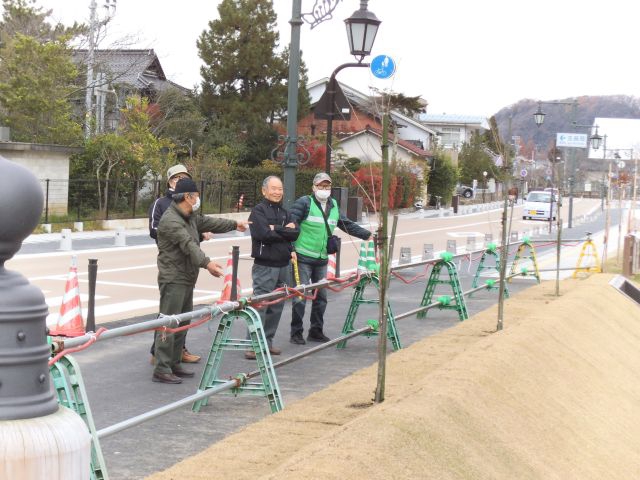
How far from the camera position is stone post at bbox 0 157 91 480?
1958mm

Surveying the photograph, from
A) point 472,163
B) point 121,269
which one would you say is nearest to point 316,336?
point 121,269

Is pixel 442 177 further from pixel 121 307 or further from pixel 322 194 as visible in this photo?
pixel 322 194

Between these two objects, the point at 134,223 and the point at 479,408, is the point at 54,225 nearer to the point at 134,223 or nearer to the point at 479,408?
the point at 134,223

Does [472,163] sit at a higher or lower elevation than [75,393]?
higher

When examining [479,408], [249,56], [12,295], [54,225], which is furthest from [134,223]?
[12,295]

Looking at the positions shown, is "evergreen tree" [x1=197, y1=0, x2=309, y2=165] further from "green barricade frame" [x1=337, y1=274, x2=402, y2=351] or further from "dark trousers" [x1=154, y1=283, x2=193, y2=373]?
"dark trousers" [x1=154, y1=283, x2=193, y2=373]

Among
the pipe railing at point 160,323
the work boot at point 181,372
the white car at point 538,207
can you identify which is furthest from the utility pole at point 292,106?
the white car at point 538,207

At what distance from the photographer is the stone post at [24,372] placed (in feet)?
6.42

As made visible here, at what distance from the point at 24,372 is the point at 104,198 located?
2921 cm

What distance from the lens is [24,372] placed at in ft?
6.61

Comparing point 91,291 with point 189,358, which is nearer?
point 189,358

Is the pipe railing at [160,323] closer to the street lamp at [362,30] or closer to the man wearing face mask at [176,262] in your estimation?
the man wearing face mask at [176,262]

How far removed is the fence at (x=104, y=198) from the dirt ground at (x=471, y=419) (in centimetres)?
1917

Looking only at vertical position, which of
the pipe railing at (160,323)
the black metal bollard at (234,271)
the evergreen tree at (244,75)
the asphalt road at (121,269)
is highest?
the evergreen tree at (244,75)
